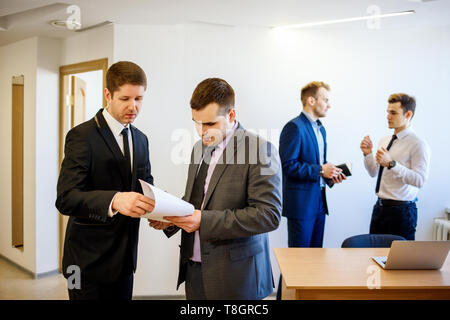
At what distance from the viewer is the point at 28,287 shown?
3.78 metres

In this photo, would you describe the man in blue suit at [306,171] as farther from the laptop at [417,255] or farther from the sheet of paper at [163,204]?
the sheet of paper at [163,204]

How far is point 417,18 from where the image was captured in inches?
128

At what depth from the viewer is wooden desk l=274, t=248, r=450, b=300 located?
1.69 metres

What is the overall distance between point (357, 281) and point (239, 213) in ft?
2.05

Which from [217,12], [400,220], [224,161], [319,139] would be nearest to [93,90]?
[217,12]

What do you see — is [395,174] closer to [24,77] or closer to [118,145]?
[118,145]

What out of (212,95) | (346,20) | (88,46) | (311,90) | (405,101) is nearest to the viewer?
(212,95)

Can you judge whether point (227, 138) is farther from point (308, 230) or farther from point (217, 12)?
point (217, 12)

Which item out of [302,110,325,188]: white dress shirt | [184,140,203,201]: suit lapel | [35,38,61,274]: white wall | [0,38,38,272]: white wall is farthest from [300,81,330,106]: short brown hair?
[0,38,38,272]: white wall

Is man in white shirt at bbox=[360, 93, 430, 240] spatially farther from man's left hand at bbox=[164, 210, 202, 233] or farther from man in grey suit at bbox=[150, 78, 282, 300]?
man's left hand at bbox=[164, 210, 202, 233]

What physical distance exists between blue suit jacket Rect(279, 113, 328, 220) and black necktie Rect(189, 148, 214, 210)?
1.30 metres

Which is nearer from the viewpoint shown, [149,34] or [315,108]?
[315,108]

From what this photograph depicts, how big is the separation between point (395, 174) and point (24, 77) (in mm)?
3635
